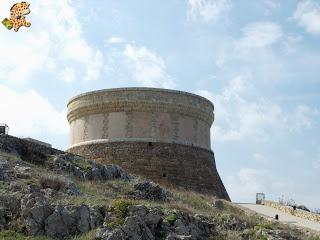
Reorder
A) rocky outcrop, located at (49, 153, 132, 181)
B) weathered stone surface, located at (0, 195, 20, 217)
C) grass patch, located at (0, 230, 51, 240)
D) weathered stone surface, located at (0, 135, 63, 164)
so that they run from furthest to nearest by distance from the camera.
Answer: weathered stone surface, located at (0, 135, 63, 164)
rocky outcrop, located at (49, 153, 132, 181)
weathered stone surface, located at (0, 195, 20, 217)
grass patch, located at (0, 230, 51, 240)

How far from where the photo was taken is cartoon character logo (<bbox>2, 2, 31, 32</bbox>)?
37.2 ft

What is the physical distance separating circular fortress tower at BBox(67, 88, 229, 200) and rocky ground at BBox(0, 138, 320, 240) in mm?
8229

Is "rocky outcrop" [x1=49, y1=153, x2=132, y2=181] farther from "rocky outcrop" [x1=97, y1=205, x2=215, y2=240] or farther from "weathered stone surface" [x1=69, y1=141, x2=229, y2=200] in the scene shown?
"weathered stone surface" [x1=69, y1=141, x2=229, y2=200]

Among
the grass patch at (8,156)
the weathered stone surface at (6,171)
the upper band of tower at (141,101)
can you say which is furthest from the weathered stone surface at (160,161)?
the weathered stone surface at (6,171)

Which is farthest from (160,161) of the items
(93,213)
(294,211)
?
(93,213)

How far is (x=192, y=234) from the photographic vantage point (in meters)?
15.8

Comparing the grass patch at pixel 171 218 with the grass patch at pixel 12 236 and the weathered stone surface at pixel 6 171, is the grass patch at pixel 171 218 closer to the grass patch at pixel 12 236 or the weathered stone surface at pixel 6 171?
the grass patch at pixel 12 236

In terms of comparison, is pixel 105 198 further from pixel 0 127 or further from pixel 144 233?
pixel 0 127

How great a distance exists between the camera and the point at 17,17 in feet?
38.5

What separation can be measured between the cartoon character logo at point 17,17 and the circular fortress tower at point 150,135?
1806cm

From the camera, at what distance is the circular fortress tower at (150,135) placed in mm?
29625

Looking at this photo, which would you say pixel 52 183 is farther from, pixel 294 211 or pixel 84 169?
pixel 294 211

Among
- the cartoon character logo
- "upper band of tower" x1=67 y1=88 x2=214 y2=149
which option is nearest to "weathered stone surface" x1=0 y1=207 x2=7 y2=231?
the cartoon character logo

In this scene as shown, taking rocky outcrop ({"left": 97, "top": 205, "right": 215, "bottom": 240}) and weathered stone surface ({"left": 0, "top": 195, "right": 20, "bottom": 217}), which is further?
weathered stone surface ({"left": 0, "top": 195, "right": 20, "bottom": 217})
